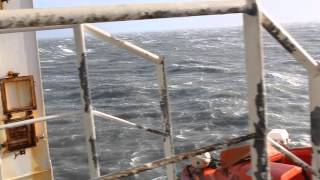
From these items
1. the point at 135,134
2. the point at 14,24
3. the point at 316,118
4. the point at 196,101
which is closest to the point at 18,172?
the point at 316,118

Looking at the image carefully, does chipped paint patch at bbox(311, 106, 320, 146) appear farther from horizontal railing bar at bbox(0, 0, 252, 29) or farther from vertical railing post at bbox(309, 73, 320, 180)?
horizontal railing bar at bbox(0, 0, 252, 29)

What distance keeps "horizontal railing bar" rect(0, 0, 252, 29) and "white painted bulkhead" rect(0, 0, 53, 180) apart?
2.52 m

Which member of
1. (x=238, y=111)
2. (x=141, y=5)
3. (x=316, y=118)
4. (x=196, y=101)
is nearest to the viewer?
(x=141, y=5)

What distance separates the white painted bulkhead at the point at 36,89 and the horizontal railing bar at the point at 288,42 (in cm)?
251

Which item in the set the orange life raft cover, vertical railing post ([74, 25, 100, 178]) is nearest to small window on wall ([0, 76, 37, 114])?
vertical railing post ([74, 25, 100, 178])

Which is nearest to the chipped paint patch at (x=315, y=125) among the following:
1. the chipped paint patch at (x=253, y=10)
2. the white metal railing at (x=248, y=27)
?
the white metal railing at (x=248, y=27)

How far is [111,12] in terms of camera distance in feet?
3.82

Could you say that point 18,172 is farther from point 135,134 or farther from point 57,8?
point 135,134

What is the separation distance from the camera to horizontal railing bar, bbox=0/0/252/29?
3.40 feet

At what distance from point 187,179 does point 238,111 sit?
9580 mm

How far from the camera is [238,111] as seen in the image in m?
13.9

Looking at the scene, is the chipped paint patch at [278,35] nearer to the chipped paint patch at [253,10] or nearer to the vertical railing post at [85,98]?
the chipped paint patch at [253,10]

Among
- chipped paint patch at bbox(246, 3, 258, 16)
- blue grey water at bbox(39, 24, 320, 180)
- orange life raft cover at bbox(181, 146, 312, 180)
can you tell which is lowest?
blue grey water at bbox(39, 24, 320, 180)

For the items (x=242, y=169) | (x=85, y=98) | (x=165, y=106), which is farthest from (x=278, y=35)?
(x=242, y=169)
